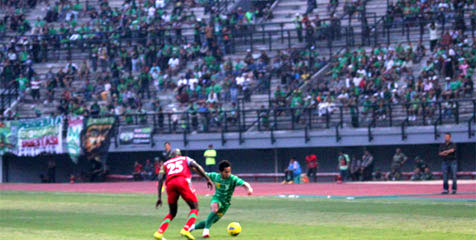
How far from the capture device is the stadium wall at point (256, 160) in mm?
37000

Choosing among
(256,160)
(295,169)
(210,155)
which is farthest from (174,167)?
(256,160)

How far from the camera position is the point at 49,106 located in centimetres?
4825

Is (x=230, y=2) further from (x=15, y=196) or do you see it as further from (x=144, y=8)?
(x=15, y=196)

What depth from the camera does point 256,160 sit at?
42.1 m

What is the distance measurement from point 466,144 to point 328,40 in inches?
428

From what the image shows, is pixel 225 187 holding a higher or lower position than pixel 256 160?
higher

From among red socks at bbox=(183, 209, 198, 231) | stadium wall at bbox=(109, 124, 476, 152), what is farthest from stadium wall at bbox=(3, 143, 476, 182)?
Result: red socks at bbox=(183, 209, 198, 231)

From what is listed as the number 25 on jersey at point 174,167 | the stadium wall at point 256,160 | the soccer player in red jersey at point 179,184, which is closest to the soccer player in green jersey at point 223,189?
the soccer player in red jersey at point 179,184

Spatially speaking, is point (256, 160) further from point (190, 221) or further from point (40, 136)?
point (190, 221)

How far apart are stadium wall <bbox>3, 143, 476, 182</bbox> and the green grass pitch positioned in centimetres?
1254

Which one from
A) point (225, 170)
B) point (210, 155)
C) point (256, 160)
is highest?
point (225, 170)

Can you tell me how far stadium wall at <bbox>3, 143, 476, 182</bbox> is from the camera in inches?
1457

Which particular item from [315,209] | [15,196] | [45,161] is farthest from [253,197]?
[45,161]

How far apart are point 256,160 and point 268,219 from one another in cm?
2339
